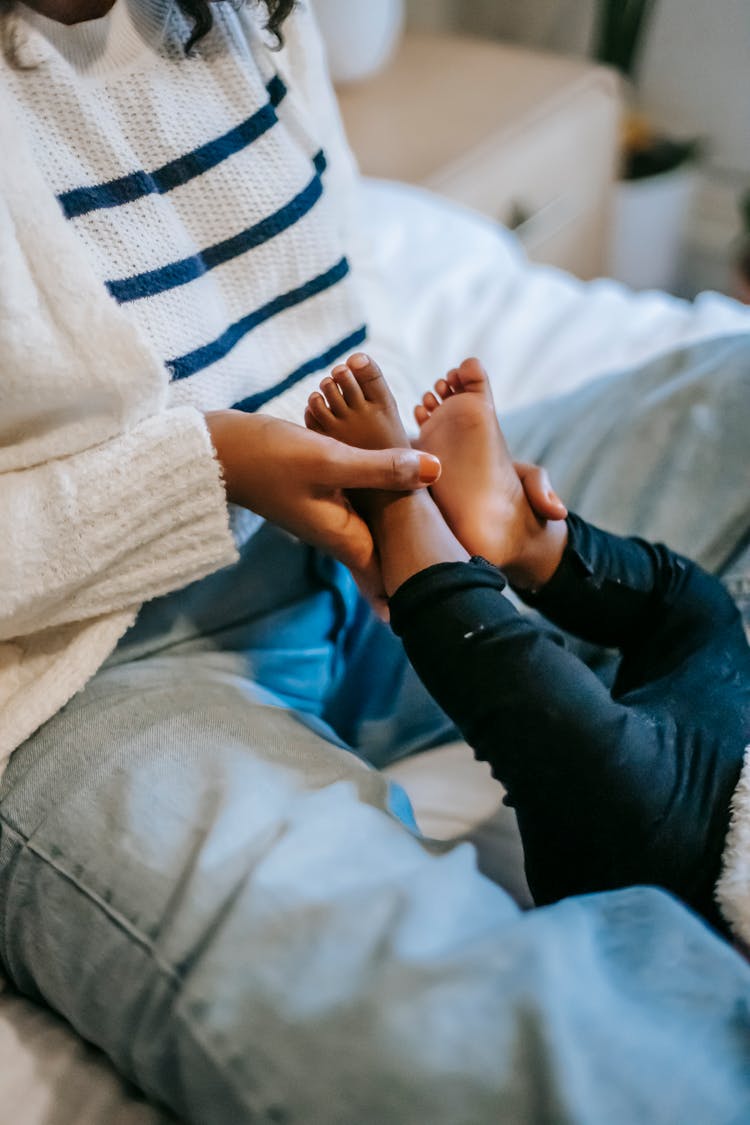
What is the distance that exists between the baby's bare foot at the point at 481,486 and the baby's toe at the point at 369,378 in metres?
0.07

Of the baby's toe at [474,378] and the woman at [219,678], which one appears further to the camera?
the baby's toe at [474,378]

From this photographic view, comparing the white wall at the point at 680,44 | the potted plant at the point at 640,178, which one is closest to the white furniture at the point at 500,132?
the potted plant at the point at 640,178

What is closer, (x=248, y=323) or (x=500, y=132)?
(x=248, y=323)

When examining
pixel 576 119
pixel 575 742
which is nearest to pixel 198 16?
pixel 575 742

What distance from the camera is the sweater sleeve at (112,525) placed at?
58 centimetres

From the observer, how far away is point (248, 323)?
723 mm

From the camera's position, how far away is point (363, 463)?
24.4 inches

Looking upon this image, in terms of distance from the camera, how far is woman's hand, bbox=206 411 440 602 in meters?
0.62

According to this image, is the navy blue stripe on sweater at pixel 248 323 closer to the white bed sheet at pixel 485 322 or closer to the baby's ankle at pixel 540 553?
the white bed sheet at pixel 485 322

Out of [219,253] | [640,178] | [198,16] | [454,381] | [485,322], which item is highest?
[198,16]

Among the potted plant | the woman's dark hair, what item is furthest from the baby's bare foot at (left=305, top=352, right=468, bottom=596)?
the potted plant

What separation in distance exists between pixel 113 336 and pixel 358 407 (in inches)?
6.3

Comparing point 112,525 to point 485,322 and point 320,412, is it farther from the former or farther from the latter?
point 485,322

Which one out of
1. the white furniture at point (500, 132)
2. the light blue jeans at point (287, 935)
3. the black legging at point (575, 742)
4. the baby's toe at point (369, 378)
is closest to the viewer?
the light blue jeans at point (287, 935)
